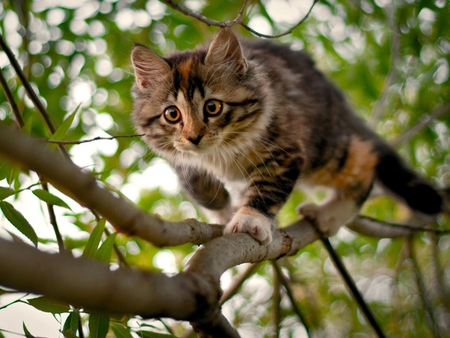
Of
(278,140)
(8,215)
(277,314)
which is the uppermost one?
(8,215)

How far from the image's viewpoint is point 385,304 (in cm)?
388

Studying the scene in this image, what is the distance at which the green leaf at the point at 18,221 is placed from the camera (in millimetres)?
1565

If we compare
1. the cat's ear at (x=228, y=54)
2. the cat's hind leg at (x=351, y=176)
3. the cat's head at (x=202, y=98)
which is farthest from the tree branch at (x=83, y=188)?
the cat's hind leg at (x=351, y=176)

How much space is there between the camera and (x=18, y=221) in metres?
1.58

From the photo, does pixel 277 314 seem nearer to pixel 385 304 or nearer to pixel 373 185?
pixel 373 185

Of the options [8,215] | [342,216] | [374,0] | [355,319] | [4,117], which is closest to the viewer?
[8,215]

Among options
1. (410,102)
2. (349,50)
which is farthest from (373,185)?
(349,50)

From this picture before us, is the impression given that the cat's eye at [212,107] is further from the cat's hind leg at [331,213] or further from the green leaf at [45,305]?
the green leaf at [45,305]

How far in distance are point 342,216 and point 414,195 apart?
2.10 feet

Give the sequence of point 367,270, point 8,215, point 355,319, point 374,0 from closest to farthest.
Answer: point 8,215 < point 374,0 < point 355,319 < point 367,270

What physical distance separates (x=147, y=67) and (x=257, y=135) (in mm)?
783

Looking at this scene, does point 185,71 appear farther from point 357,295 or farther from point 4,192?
point 357,295

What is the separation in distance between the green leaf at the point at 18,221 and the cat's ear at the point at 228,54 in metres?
1.42

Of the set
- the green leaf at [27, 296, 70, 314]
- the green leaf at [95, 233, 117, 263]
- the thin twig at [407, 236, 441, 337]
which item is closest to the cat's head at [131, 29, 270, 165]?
the green leaf at [95, 233, 117, 263]
